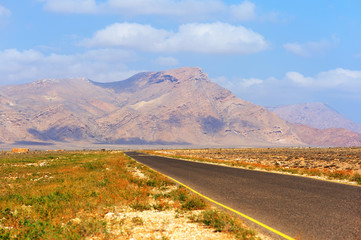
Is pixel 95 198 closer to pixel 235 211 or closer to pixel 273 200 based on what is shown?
pixel 235 211

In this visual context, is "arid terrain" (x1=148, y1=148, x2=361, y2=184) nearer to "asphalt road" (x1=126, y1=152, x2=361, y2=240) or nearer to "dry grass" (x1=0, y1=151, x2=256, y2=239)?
"asphalt road" (x1=126, y1=152, x2=361, y2=240)

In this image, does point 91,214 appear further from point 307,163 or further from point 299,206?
point 307,163

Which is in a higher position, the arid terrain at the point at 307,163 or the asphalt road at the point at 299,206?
the asphalt road at the point at 299,206

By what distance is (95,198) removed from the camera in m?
13.4

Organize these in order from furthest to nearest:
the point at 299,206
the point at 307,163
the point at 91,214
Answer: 1. the point at 307,163
2. the point at 299,206
3. the point at 91,214

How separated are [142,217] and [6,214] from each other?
14.5ft

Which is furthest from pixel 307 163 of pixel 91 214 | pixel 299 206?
pixel 91 214

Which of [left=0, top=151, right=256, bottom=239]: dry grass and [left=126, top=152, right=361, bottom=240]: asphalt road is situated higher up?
[left=126, top=152, right=361, bottom=240]: asphalt road

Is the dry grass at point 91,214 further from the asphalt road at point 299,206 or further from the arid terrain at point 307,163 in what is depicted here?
the arid terrain at point 307,163

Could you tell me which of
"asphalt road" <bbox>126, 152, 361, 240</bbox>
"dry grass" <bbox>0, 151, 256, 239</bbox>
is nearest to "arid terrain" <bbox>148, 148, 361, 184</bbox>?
"asphalt road" <bbox>126, 152, 361, 240</bbox>

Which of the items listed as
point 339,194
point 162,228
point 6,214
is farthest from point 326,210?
point 6,214

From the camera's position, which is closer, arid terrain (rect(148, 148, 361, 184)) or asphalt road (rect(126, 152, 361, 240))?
asphalt road (rect(126, 152, 361, 240))

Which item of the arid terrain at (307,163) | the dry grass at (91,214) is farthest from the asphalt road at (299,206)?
the arid terrain at (307,163)

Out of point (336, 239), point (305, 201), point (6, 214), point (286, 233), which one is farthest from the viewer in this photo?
point (305, 201)
